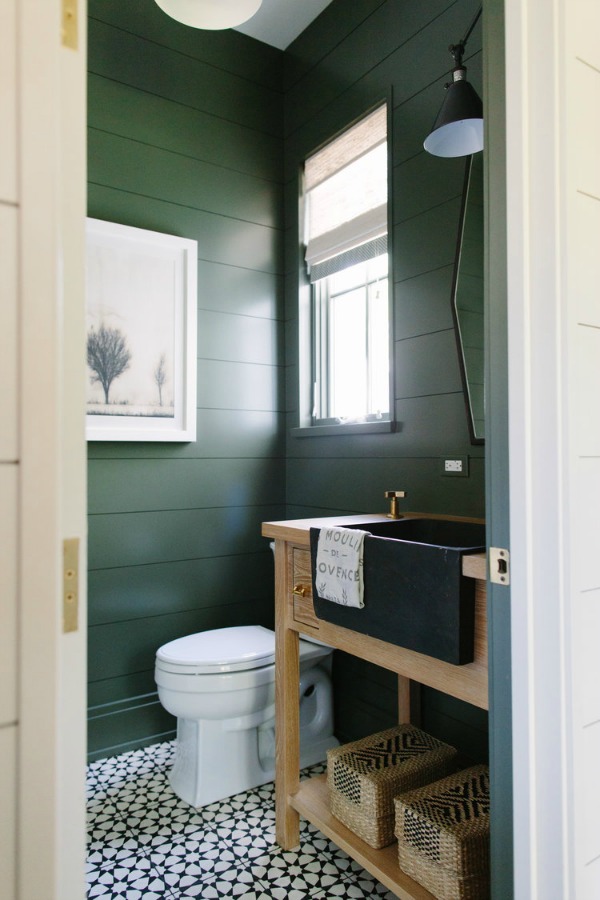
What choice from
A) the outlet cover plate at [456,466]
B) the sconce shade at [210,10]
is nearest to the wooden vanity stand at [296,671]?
the outlet cover plate at [456,466]

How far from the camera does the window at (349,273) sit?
229 centimetres

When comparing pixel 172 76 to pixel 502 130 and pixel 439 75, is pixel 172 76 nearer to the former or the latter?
pixel 439 75

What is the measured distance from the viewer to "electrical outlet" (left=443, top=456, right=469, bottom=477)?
185 cm

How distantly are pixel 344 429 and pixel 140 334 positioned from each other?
91 centimetres

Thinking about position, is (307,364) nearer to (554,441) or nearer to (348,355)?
(348,355)

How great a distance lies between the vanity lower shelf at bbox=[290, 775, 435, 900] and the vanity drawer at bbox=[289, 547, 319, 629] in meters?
0.52

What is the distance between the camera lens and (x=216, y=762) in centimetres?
204

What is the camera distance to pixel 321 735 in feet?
7.70

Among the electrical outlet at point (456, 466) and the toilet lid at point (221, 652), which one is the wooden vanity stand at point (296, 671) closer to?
the electrical outlet at point (456, 466)

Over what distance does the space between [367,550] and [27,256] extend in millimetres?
1006

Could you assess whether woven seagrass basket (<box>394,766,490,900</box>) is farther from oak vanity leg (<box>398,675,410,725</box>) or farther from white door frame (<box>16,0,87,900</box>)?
white door frame (<box>16,0,87,900</box>)

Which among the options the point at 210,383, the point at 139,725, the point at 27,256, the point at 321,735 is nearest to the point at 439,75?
the point at 210,383

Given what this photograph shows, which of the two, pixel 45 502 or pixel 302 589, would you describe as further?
pixel 302 589

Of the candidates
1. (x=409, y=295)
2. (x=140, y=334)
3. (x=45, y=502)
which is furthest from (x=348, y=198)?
(x=45, y=502)
